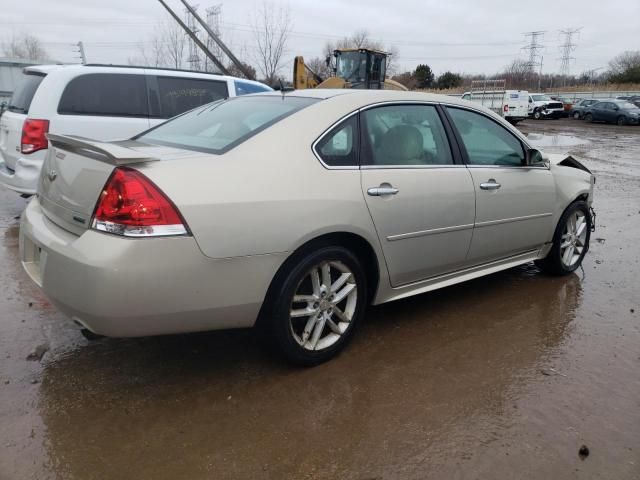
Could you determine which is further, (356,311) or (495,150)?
(495,150)

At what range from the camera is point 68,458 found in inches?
90.0

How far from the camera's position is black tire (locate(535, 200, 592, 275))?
4.61 metres

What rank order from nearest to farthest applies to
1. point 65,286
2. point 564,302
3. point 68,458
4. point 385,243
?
point 68,458 < point 65,286 < point 385,243 < point 564,302

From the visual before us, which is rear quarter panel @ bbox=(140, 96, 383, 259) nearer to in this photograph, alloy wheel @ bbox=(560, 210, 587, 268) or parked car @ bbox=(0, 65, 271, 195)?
alloy wheel @ bbox=(560, 210, 587, 268)

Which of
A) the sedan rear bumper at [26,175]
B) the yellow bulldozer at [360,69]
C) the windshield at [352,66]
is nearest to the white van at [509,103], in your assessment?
the yellow bulldozer at [360,69]

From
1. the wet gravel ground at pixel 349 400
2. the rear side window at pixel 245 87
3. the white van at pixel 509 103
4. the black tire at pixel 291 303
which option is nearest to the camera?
the wet gravel ground at pixel 349 400

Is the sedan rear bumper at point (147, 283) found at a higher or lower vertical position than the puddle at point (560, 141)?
lower

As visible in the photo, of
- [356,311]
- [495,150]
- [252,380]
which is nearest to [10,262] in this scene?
[252,380]

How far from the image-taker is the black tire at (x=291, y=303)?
2.80m

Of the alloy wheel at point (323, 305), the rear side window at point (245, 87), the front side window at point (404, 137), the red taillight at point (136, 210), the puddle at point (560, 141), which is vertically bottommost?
the alloy wheel at point (323, 305)

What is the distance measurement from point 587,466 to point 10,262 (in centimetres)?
474

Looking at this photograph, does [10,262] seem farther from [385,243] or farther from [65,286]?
[385,243]

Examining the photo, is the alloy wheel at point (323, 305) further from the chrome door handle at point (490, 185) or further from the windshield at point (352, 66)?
the windshield at point (352, 66)

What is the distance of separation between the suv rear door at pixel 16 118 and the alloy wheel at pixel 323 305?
14.2 ft
